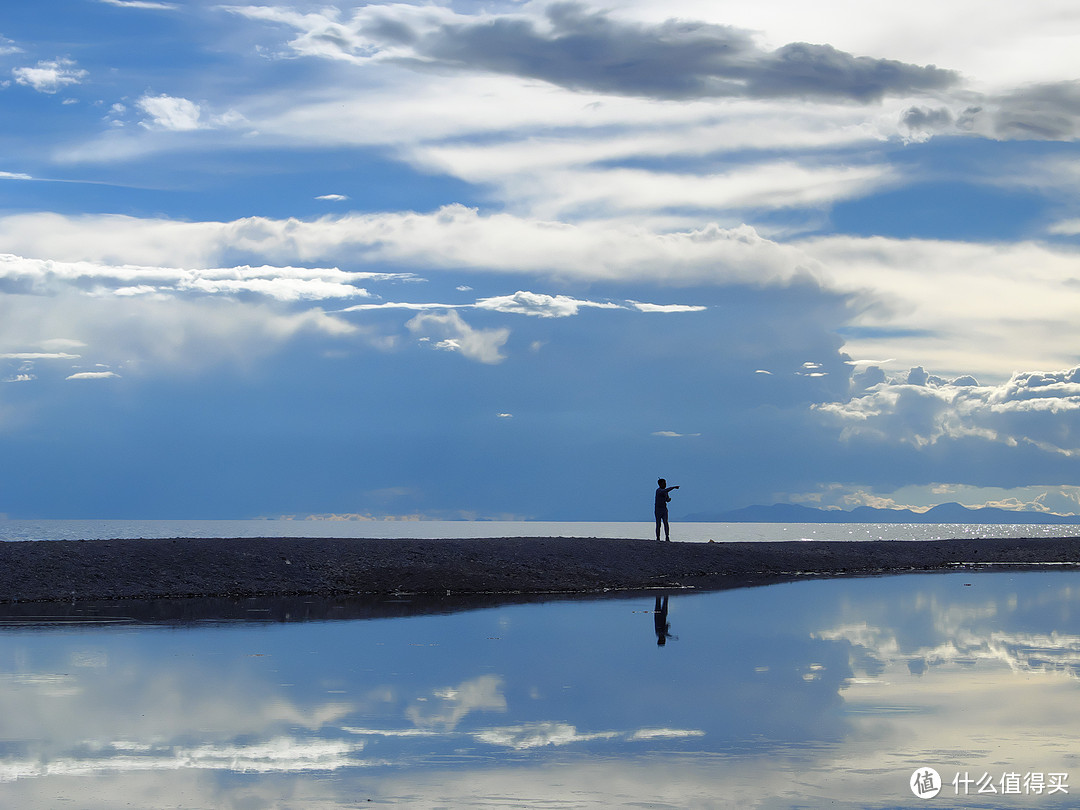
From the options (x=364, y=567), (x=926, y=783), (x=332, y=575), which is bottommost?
(x=926, y=783)

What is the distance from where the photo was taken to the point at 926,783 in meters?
10.1

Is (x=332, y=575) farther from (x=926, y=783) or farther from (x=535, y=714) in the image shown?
(x=926, y=783)

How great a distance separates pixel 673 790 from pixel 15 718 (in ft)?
26.7

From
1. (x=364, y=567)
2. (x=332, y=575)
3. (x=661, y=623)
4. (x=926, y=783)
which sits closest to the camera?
(x=926, y=783)

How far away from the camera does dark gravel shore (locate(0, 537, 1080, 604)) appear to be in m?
30.1

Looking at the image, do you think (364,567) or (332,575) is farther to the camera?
(364,567)

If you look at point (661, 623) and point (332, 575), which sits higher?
point (332, 575)

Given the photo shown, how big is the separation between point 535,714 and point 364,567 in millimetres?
21138

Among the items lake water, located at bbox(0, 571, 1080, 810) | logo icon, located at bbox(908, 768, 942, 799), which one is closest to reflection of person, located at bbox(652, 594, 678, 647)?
lake water, located at bbox(0, 571, 1080, 810)

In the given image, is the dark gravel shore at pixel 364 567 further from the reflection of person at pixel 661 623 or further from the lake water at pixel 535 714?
the lake water at pixel 535 714

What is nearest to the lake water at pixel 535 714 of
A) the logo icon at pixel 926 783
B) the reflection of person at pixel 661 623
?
the logo icon at pixel 926 783

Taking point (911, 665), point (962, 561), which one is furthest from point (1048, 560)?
point (911, 665)

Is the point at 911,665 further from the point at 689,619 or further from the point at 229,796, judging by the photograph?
the point at 229,796

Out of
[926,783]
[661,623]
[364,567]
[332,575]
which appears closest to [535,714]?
[926,783]
